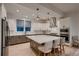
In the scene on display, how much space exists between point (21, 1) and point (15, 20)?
48cm

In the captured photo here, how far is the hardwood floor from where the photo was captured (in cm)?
238

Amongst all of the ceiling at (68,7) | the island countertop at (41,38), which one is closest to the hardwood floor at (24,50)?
the island countertop at (41,38)

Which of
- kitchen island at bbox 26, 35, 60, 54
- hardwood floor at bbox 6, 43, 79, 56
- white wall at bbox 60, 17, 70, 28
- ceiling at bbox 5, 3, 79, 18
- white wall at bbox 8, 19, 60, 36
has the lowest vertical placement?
hardwood floor at bbox 6, 43, 79, 56

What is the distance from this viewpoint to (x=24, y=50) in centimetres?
240

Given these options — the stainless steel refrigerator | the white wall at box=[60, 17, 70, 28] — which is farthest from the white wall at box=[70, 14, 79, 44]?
the stainless steel refrigerator

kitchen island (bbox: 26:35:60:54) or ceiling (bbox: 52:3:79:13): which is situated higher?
ceiling (bbox: 52:3:79:13)

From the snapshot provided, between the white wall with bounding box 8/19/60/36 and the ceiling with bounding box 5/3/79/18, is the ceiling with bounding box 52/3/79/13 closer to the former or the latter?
the ceiling with bounding box 5/3/79/18

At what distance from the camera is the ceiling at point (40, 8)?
235cm

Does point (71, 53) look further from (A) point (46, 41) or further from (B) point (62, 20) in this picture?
(B) point (62, 20)

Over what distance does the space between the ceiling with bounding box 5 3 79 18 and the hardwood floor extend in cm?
75

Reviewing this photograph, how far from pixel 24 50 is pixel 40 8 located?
1.11 m

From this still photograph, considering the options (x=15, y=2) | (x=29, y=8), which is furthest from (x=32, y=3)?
(x=15, y=2)

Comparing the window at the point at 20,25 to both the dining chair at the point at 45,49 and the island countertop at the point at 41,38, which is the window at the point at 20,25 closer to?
the island countertop at the point at 41,38

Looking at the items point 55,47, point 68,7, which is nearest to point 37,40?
point 55,47
